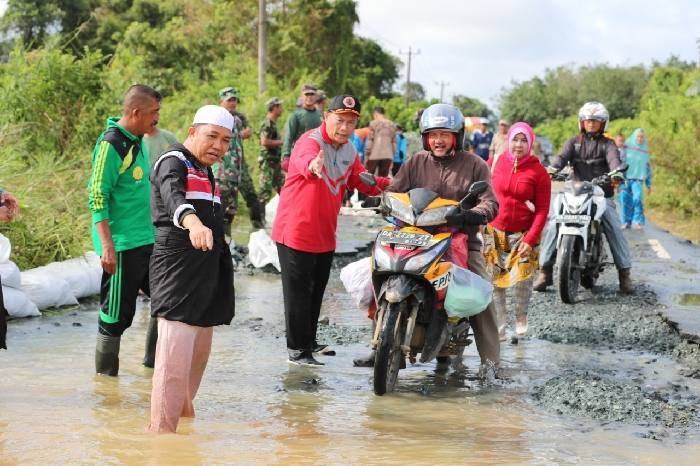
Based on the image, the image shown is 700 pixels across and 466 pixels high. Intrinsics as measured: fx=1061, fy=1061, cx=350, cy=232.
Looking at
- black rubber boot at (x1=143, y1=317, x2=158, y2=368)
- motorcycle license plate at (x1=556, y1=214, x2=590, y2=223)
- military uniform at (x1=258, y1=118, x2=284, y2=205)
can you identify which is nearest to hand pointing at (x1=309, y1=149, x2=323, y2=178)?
black rubber boot at (x1=143, y1=317, x2=158, y2=368)

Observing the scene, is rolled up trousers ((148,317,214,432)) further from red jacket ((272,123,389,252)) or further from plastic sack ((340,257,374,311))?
red jacket ((272,123,389,252))

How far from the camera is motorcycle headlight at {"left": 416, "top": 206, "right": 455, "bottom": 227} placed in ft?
21.7

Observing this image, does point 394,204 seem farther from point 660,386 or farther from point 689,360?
point 689,360

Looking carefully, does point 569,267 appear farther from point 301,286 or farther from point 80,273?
point 80,273

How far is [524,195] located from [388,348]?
2747 millimetres

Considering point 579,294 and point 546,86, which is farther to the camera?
point 546,86

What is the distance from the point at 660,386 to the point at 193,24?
130 ft

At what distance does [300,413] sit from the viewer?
6.08 m

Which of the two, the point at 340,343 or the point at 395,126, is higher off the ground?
the point at 395,126

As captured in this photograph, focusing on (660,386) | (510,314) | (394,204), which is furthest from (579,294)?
(394,204)

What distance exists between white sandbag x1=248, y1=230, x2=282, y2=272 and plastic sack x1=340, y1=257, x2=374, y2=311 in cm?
495

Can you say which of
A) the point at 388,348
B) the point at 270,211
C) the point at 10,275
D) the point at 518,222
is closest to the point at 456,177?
the point at 388,348

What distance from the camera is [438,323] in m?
6.76

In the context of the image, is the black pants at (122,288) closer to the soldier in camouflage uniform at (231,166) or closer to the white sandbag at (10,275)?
the white sandbag at (10,275)
